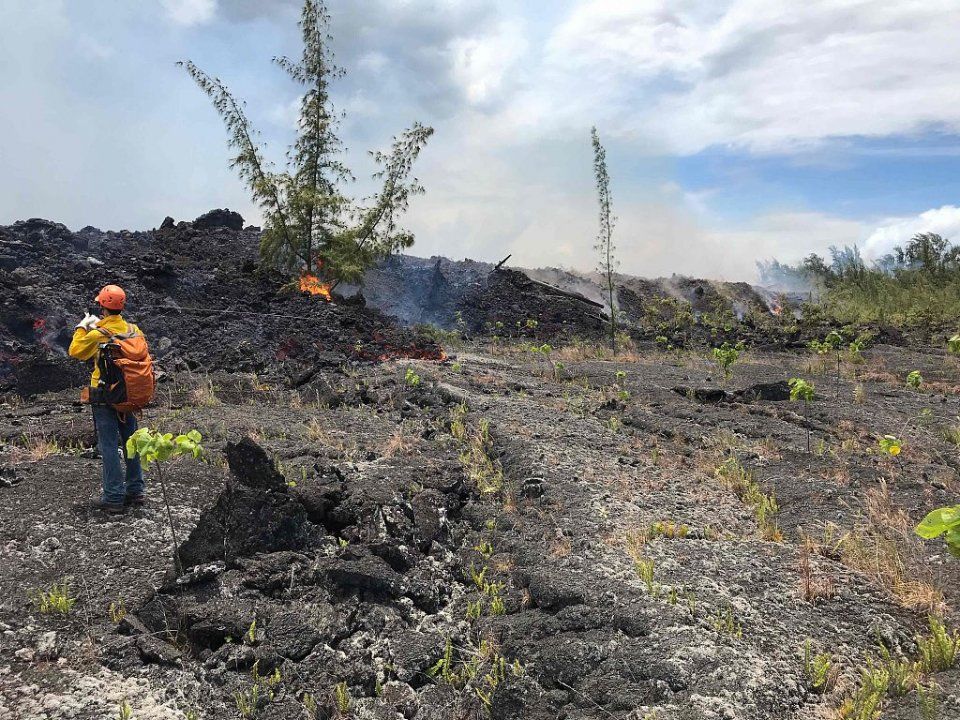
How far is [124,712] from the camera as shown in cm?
308

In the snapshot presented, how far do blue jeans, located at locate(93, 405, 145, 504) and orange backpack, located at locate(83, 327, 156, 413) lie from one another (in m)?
0.10

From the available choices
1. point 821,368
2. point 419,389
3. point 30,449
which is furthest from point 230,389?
point 821,368

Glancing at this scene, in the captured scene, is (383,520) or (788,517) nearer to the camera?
(383,520)

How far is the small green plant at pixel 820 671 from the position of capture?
3221mm

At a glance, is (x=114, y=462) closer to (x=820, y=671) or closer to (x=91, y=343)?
(x=91, y=343)

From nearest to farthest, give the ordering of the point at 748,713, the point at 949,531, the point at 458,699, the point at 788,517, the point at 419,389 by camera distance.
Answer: the point at 949,531 < the point at 748,713 < the point at 458,699 < the point at 788,517 < the point at 419,389

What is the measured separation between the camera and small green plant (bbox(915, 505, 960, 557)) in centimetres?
171

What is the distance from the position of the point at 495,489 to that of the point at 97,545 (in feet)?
11.1

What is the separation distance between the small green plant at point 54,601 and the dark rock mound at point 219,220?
2068cm

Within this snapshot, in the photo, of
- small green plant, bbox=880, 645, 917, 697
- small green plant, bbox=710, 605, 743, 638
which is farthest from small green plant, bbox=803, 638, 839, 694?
small green plant, bbox=710, 605, 743, 638

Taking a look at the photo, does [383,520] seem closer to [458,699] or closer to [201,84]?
[458,699]

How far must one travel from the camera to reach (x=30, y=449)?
6.52 m

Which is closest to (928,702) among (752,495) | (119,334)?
(752,495)

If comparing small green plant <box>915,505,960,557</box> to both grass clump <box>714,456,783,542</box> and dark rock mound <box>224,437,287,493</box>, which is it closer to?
grass clump <box>714,456,783,542</box>
